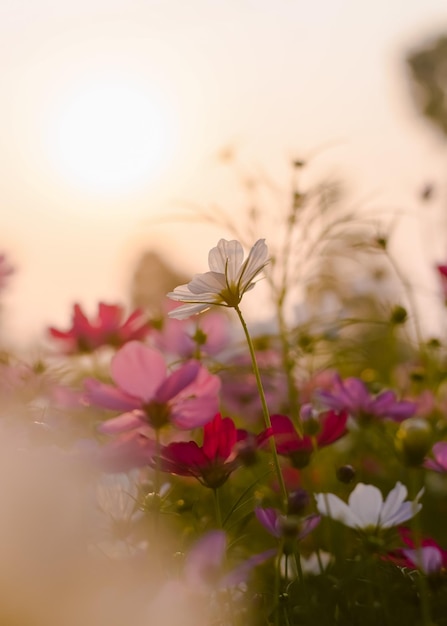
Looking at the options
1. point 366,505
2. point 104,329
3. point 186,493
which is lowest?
point 186,493

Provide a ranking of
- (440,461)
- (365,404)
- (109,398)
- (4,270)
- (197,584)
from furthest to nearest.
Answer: (4,270)
(365,404)
(440,461)
(109,398)
(197,584)

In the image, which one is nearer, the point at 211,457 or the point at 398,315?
the point at 211,457

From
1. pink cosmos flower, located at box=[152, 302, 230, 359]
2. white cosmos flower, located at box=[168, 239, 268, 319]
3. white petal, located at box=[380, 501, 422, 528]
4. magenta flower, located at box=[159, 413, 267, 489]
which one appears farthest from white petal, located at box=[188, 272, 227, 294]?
pink cosmos flower, located at box=[152, 302, 230, 359]

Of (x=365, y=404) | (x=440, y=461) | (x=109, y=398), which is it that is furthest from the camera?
(x=365, y=404)

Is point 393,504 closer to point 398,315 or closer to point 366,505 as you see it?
point 366,505

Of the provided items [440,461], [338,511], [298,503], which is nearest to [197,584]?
[298,503]

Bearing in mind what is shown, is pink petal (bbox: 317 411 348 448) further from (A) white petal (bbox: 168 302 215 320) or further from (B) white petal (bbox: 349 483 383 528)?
(A) white petal (bbox: 168 302 215 320)

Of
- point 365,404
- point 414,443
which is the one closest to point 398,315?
point 365,404

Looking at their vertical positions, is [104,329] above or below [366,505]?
above

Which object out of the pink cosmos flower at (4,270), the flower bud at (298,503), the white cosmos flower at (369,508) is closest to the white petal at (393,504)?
the white cosmos flower at (369,508)
